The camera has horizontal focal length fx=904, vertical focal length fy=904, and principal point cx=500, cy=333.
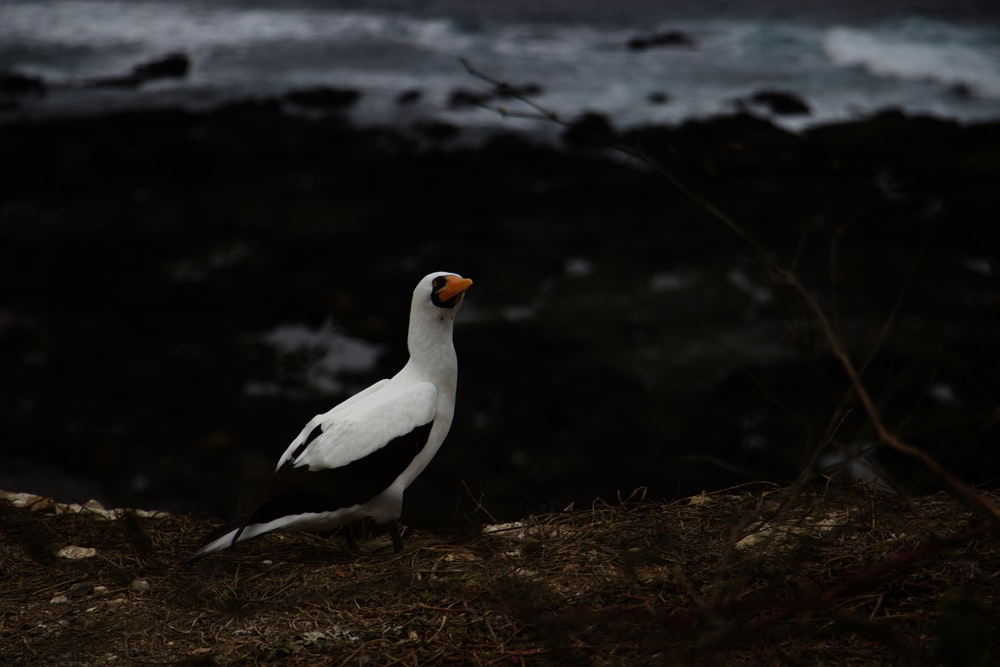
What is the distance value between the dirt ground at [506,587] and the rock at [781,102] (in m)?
9.99

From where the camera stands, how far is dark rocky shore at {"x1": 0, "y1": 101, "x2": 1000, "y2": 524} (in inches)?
305

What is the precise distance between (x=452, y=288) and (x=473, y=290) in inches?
274

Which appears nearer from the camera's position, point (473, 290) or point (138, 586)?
point (138, 586)

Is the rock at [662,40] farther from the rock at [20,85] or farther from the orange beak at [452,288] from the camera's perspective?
the orange beak at [452,288]

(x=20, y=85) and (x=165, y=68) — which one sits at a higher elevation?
(x=165, y=68)

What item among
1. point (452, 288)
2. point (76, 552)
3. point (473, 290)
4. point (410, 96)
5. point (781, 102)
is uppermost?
point (452, 288)

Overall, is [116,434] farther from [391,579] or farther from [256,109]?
[256,109]

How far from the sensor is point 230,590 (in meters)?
3.38

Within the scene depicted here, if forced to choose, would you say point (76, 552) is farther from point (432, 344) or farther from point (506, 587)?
point (506, 587)

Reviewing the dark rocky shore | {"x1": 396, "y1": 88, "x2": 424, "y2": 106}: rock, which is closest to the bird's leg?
the dark rocky shore

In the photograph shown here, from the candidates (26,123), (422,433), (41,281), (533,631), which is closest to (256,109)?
(26,123)

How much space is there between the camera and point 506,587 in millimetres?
3025

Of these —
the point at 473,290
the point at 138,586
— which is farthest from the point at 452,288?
the point at 473,290

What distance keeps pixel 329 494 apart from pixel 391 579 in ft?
1.60
